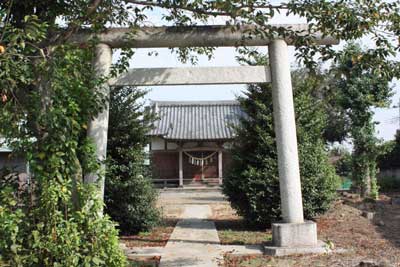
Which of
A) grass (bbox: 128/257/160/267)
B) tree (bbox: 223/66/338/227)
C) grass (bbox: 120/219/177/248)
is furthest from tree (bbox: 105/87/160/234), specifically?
grass (bbox: 128/257/160/267)

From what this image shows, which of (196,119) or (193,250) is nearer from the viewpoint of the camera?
(193,250)

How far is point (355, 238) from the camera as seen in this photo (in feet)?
29.4

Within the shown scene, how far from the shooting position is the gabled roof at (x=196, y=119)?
96.6ft

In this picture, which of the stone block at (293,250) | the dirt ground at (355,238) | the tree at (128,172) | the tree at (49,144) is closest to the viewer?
the tree at (49,144)

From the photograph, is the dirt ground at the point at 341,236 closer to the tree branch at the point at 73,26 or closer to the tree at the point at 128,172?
the tree at the point at 128,172

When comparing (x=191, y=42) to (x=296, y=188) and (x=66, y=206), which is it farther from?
(x=66, y=206)

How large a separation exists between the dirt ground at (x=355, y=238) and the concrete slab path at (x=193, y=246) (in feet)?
1.23

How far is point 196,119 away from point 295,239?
2480cm

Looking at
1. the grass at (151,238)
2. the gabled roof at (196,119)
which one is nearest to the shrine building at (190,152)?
the gabled roof at (196,119)

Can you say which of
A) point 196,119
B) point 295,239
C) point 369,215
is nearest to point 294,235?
point 295,239

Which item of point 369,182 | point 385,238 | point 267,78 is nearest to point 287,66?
point 267,78

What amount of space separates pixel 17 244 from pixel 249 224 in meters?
6.74

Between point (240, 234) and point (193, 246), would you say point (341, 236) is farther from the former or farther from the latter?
point (193, 246)

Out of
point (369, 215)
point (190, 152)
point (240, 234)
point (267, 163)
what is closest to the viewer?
point (240, 234)
